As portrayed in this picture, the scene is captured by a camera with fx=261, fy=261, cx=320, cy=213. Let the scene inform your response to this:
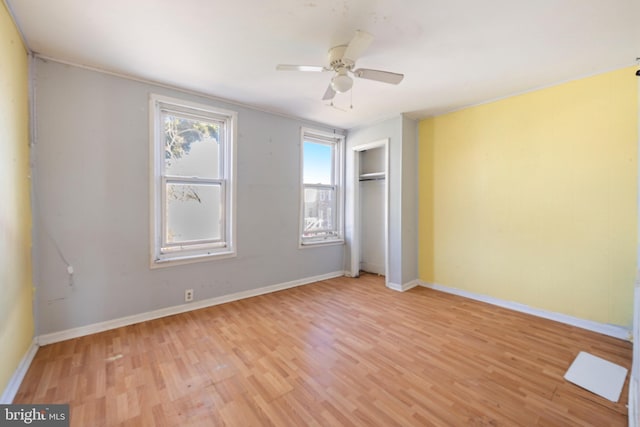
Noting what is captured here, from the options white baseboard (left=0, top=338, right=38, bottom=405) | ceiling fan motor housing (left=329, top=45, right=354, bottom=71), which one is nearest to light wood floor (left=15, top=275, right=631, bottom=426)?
white baseboard (left=0, top=338, right=38, bottom=405)

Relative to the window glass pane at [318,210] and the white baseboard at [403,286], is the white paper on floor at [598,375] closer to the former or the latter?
the white baseboard at [403,286]

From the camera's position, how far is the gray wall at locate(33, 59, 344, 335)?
238 cm

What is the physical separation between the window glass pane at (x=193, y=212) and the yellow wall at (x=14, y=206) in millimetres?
1144

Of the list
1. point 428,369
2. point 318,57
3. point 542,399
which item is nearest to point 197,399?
point 428,369

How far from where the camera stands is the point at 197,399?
5.64 feet

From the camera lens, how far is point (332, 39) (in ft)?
6.93

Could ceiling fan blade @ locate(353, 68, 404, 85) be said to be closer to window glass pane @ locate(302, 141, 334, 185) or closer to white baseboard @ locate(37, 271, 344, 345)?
window glass pane @ locate(302, 141, 334, 185)

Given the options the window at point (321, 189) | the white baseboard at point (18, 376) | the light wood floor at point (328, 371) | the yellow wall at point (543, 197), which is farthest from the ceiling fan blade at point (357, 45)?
the white baseboard at point (18, 376)

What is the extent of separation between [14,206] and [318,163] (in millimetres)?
3549

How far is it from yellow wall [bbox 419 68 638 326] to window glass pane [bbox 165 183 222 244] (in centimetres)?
313

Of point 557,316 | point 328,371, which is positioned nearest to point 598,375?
point 557,316

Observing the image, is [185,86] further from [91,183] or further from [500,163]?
[500,163]

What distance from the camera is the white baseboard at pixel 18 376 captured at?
165 centimetres

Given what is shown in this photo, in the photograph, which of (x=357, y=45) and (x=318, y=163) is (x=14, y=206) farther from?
(x=318, y=163)
